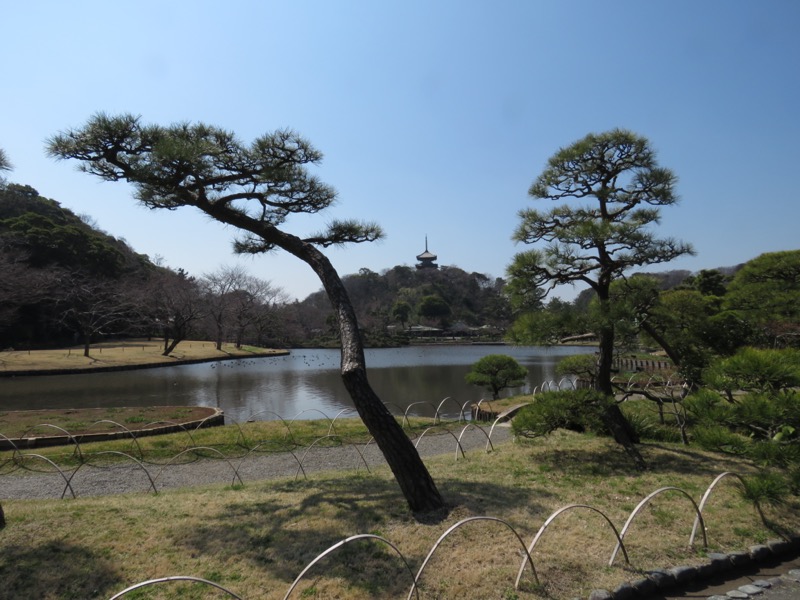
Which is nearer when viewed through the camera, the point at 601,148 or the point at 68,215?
the point at 601,148

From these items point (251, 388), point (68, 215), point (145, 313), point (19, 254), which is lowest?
point (251, 388)

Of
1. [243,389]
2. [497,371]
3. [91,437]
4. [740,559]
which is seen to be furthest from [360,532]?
[243,389]

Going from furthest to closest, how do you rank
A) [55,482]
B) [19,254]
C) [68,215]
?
[68,215] < [19,254] < [55,482]

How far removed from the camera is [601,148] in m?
7.17

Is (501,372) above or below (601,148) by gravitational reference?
below

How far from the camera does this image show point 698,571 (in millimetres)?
3811

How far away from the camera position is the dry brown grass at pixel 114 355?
23.8 metres

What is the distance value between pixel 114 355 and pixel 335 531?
2884cm

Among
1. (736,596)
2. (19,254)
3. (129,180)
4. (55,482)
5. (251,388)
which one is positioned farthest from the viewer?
(19,254)

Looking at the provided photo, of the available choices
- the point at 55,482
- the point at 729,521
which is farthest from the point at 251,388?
the point at 729,521

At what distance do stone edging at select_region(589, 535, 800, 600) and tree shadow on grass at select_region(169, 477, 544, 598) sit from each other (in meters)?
0.81

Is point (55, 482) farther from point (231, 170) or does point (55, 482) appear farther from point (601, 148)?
point (601, 148)

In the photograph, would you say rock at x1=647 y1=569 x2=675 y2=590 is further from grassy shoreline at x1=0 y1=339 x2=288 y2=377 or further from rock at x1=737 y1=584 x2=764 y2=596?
grassy shoreline at x1=0 y1=339 x2=288 y2=377

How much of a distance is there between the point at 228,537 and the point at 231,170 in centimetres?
389
